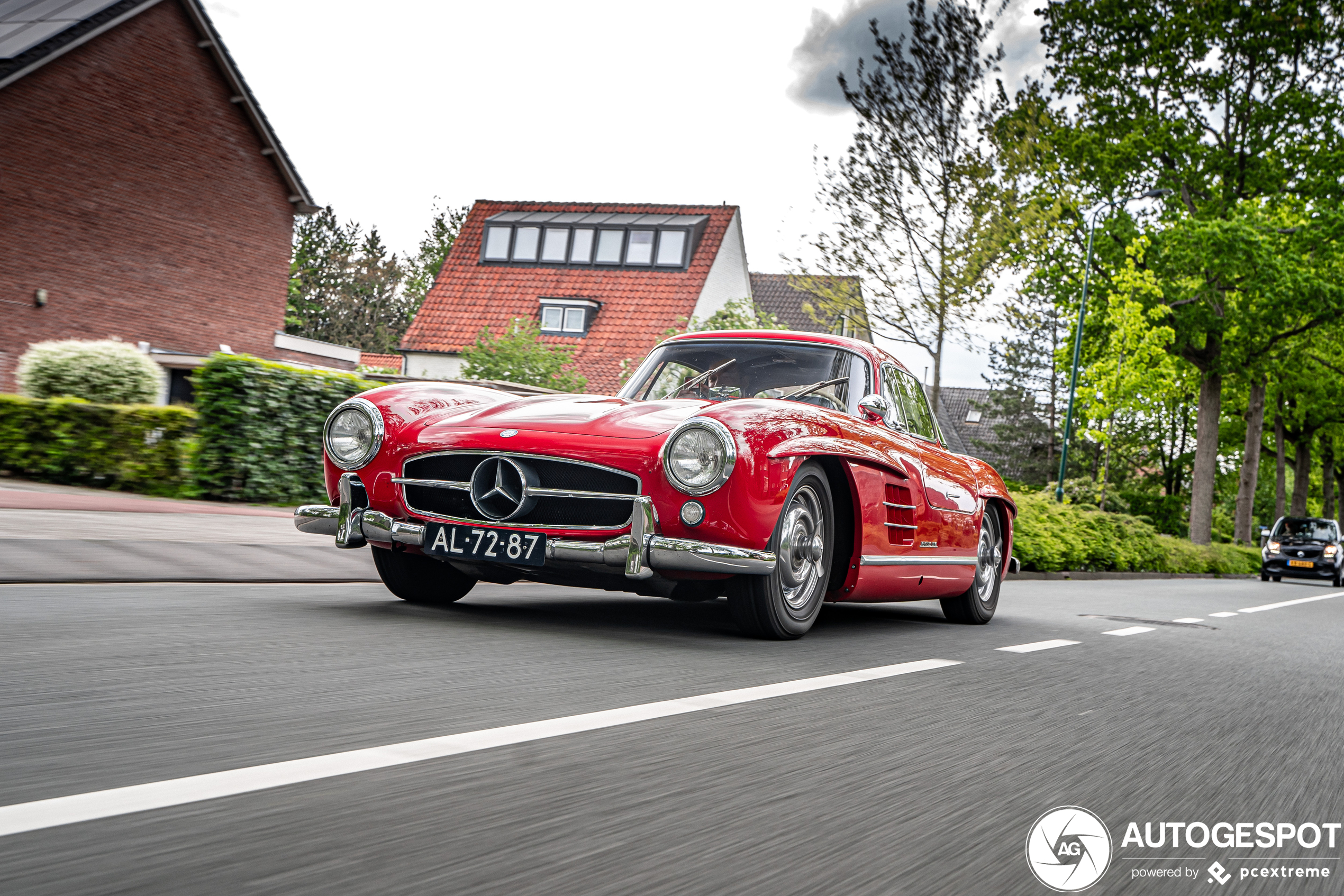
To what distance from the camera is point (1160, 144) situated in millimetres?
30938

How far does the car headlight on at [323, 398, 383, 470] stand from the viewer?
5793 mm

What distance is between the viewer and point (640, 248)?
135 feet

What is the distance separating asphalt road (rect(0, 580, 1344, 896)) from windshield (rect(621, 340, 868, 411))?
1.36 metres

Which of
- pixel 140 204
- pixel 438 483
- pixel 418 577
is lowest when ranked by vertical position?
pixel 418 577

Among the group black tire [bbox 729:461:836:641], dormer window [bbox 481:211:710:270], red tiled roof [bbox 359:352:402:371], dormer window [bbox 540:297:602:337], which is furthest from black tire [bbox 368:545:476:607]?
red tiled roof [bbox 359:352:402:371]

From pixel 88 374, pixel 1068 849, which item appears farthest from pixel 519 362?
pixel 1068 849

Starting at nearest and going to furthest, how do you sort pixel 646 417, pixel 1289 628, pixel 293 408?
1. pixel 646 417
2. pixel 1289 628
3. pixel 293 408

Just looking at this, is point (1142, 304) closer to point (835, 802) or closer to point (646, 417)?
point (646, 417)

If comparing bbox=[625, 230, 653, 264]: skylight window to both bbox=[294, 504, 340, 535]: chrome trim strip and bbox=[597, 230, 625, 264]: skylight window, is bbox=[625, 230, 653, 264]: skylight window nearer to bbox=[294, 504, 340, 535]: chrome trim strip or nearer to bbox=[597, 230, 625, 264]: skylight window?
bbox=[597, 230, 625, 264]: skylight window

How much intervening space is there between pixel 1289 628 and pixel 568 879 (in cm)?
1050

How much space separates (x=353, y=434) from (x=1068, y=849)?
4101 mm

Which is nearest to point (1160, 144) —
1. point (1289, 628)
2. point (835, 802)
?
point (1289, 628)

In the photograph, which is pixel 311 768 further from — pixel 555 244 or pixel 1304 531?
pixel 555 244

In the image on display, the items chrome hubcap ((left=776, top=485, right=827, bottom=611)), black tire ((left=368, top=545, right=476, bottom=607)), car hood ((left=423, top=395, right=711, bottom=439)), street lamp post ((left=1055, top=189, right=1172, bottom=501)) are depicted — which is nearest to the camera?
car hood ((left=423, top=395, right=711, bottom=439))
